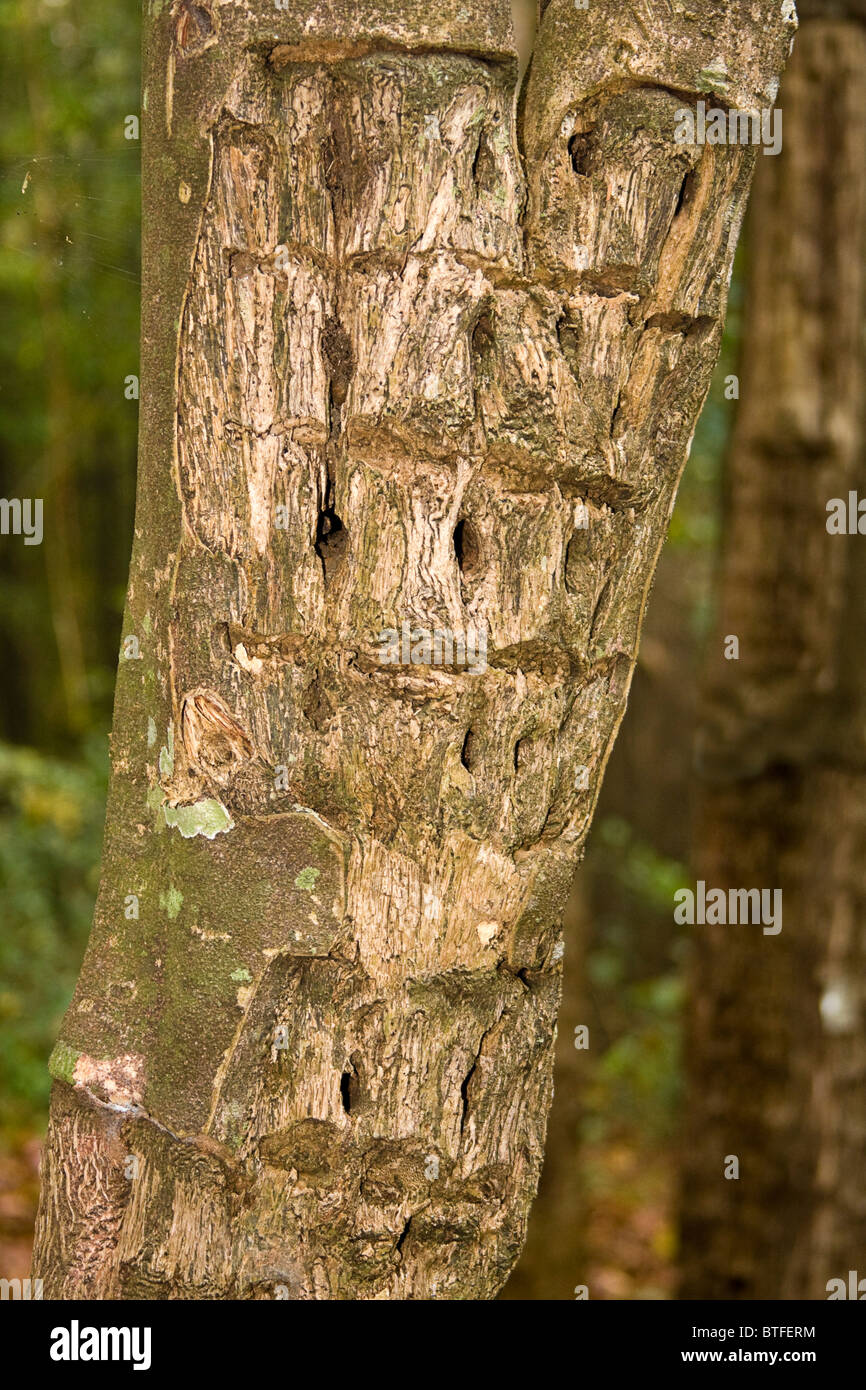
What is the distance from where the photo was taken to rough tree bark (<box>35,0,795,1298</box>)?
136 centimetres

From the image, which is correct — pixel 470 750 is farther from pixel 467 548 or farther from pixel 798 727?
pixel 798 727

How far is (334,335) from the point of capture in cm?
139

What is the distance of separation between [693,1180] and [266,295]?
3.06 metres

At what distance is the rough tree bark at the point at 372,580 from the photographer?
4.47 feet

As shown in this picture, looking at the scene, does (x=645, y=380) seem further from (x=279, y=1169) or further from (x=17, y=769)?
(x=17, y=769)

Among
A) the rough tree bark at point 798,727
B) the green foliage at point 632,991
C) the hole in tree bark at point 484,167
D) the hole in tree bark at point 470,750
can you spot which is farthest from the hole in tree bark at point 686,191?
the green foliage at point 632,991

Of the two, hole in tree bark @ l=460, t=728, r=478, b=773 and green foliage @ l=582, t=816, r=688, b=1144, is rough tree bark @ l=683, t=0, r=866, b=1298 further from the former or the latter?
green foliage @ l=582, t=816, r=688, b=1144

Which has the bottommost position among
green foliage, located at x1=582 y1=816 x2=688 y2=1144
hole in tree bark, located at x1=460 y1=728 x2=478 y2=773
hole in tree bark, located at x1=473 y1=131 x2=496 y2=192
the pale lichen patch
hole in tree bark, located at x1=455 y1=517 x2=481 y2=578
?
green foliage, located at x1=582 y1=816 x2=688 y2=1144

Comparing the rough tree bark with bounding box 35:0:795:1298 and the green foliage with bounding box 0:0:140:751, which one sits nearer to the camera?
the rough tree bark with bounding box 35:0:795:1298

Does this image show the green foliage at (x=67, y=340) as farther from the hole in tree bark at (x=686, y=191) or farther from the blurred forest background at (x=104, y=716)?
the hole in tree bark at (x=686, y=191)

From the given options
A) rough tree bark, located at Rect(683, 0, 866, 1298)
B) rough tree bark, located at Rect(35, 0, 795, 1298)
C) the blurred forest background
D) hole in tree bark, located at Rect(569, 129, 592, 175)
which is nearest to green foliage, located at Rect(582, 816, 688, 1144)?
the blurred forest background

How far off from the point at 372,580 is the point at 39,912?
4332mm

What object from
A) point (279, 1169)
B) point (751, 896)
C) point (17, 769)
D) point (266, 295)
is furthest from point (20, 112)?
point (279, 1169)

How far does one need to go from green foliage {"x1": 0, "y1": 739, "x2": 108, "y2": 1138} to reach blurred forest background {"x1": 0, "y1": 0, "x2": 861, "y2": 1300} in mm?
11
